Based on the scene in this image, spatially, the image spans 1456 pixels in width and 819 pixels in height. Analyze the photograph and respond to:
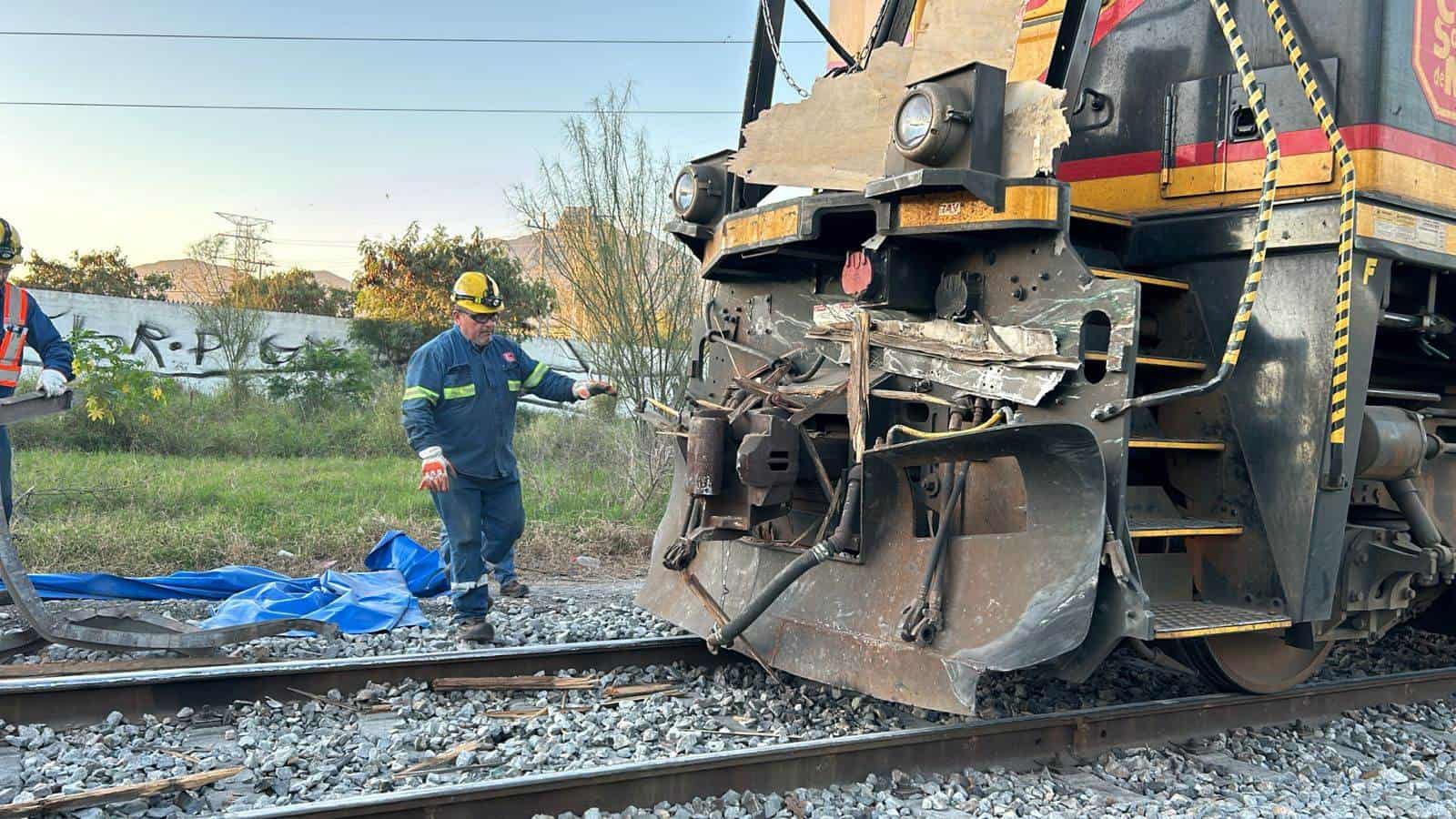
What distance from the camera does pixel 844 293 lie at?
4621 mm

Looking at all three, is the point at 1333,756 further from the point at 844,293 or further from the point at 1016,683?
the point at 844,293

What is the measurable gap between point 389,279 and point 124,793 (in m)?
21.9

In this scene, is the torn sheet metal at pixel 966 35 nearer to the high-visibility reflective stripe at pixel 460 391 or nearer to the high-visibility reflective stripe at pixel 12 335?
the high-visibility reflective stripe at pixel 460 391

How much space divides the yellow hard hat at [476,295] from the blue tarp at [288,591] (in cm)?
172

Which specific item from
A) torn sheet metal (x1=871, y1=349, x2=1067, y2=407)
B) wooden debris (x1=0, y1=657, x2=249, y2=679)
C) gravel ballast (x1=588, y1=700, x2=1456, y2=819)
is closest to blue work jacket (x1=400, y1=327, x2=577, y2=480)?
wooden debris (x1=0, y1=657, x2=249, y2=679)

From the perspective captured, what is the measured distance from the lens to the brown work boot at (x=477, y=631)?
17.5 feet

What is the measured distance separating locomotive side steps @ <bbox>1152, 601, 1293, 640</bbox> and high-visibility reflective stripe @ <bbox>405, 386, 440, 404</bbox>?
3.66 metres

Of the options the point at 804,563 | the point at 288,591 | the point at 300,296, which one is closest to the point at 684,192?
the point at 804,563

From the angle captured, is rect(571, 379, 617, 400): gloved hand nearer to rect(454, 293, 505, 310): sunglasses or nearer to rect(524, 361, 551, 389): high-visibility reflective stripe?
rect(524, 361, 551, 389): high-visibility reflective stripe

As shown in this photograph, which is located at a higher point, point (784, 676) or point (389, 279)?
point (389, 279)

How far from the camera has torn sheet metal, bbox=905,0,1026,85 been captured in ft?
13.3

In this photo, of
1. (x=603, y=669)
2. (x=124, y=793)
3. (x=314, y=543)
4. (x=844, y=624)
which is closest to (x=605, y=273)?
(x=314, y=543)

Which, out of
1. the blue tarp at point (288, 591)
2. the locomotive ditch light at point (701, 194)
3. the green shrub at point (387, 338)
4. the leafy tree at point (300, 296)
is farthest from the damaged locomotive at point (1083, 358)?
the leafy tree at point (300, 296)

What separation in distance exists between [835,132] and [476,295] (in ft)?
7.84
